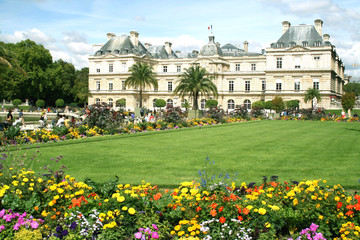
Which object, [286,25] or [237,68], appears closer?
[286,25]

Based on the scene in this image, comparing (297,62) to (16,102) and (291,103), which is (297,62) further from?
(16,102)

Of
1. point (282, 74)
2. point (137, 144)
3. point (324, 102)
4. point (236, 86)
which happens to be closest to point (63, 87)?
point (236, 86)

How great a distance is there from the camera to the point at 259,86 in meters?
65.2

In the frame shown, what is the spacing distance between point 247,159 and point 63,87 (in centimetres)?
6348

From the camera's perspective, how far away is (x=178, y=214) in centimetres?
548

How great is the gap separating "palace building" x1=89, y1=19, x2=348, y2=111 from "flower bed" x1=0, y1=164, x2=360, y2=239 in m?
54.9

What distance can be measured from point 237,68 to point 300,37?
13291mm

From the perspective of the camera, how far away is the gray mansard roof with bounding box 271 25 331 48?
191 feet

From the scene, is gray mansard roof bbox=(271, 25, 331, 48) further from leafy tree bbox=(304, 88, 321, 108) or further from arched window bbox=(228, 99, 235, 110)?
arched window bbox=(228, 99, 235, 110)

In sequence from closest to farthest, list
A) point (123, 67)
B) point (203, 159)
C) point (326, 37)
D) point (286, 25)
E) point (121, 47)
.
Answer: point (203, 159), point (286, 25), point (326, 37), point (123, 67), point (121, 47)

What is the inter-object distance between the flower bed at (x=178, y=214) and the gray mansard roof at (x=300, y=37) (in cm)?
5701

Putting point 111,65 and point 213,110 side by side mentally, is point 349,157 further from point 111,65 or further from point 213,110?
point 111,65

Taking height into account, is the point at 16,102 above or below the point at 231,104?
above

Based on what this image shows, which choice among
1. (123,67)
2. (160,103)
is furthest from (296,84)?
(123,67)
